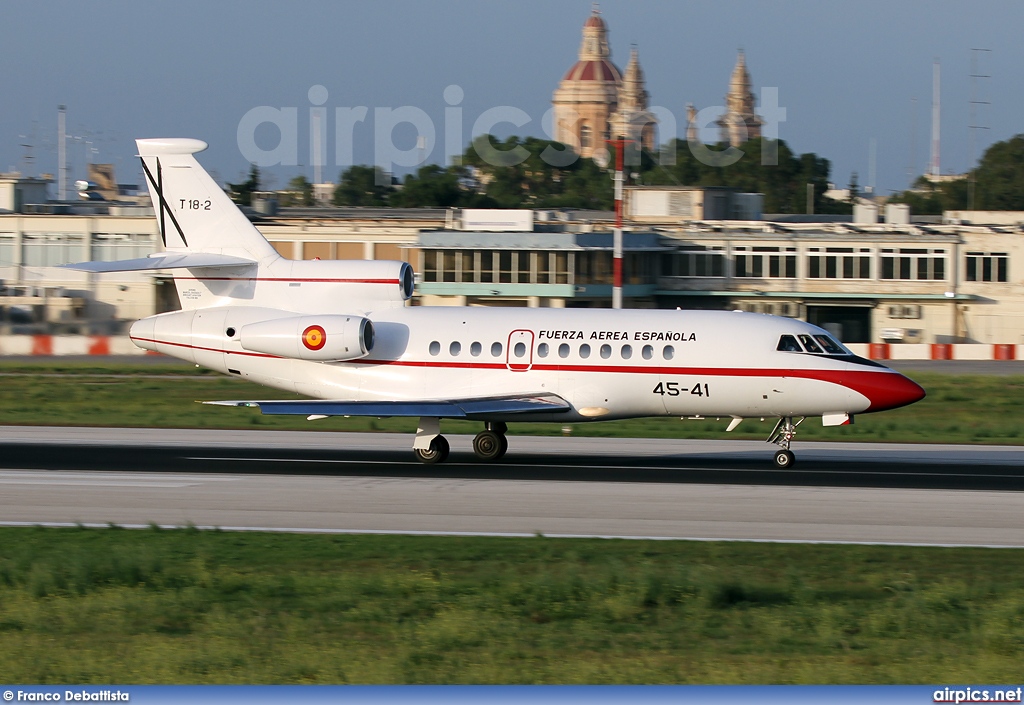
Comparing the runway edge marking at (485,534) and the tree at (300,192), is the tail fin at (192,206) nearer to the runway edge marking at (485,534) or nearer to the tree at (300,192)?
the runway edge marking at (485,534)

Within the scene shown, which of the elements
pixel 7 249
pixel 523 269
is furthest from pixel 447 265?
pixel 7 249

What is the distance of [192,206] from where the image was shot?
25875 millimetres

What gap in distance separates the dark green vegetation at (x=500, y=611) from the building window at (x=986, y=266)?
212ft

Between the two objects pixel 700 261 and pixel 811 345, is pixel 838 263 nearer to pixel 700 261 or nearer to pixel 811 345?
pixel 700 261

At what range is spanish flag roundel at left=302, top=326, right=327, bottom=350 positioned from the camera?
2425cm

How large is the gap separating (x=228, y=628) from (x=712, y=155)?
142 metres

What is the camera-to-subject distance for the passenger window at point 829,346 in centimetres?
2341

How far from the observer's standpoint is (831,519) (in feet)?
59.7

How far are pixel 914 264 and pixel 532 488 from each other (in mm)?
61143

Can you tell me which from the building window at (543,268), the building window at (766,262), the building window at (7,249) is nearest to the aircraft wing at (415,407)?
the building window at (543,268)

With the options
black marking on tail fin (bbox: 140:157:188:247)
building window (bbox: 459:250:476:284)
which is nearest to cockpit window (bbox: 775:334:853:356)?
black marking on tail fin (bbox: 140:157:188:247)

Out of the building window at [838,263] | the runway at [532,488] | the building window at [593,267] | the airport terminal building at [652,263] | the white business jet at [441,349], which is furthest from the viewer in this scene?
the building window at [838,263]

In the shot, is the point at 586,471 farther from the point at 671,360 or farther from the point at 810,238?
the point at 810,238

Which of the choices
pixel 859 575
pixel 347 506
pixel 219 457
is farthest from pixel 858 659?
pixel 219 457
